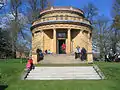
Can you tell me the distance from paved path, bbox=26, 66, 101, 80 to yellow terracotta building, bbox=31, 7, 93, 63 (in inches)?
752

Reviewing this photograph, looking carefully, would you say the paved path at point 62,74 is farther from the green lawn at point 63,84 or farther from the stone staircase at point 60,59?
the stone staircase at point 60,59

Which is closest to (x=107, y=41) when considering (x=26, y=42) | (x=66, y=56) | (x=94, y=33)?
(x=94, y=33)

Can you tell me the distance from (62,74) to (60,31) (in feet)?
73.1

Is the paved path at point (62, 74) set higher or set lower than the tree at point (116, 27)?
lower

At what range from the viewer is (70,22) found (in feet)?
141

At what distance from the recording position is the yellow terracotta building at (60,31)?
42938mm

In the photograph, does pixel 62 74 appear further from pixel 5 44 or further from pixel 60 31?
pixel 5 44

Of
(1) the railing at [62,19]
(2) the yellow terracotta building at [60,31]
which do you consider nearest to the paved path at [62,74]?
(2) the yellow terracotta building at [60,31]

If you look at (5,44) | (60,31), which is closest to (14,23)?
(5,44)

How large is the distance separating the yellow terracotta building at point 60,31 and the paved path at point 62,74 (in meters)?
19.1

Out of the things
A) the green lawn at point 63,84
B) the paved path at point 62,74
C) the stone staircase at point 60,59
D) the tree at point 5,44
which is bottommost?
the green lawn at point 63,84

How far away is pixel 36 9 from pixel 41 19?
9254mm

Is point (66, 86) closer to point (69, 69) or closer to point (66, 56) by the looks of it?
point (69, 69)

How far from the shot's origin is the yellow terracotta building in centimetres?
4294
